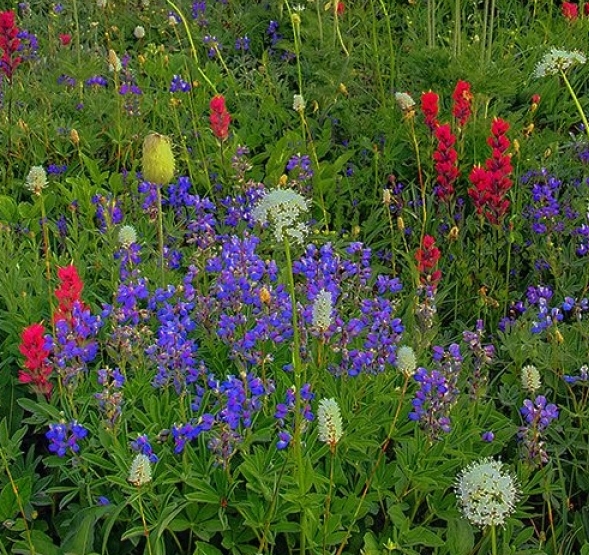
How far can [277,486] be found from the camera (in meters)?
1.63

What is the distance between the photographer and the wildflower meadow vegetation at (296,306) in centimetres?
183

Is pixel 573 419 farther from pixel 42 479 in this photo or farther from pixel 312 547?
pixel 42 479

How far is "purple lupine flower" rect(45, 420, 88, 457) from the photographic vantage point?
6.09 ft

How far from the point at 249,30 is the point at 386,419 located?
2746 millimetres

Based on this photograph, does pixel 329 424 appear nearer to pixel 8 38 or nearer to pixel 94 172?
pixel 94 172

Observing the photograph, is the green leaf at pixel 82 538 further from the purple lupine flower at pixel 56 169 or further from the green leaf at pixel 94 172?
the purple lupine flower at pixel 56 169

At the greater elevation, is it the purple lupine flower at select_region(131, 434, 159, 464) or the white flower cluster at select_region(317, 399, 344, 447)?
the white flower cluster at select_region(317, 399, 344, 447)

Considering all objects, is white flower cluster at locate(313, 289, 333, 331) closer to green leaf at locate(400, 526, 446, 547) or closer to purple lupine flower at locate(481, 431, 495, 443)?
green leaf at locate(400, 526, 446, 547)

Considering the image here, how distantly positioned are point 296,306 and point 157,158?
0.47 metres

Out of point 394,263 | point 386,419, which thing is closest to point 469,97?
point 394,263

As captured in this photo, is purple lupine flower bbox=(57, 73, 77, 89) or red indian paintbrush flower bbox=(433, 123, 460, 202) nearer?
red indian paintbrush flower bbox=(433, 123, 460, 202)

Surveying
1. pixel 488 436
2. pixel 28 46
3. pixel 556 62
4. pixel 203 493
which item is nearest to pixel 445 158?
pixel 556 62

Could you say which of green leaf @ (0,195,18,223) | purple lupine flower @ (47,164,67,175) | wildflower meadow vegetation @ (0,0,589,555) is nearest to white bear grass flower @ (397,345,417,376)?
wildflower meadow vegetation @ (0,0,589,555)

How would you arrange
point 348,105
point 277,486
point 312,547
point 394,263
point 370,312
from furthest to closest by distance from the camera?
point 348,105, point 394,263, point 370,312, point 312,547, point 277,486
